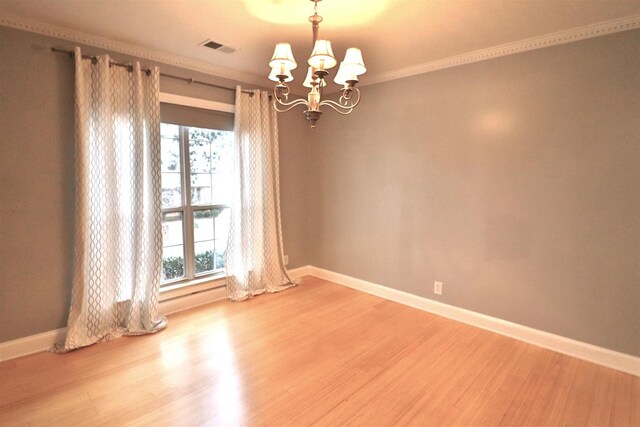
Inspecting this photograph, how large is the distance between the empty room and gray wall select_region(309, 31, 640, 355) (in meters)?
0.02

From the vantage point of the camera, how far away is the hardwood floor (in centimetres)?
189

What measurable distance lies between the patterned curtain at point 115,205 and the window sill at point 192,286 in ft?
0.82

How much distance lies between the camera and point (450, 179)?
314cm

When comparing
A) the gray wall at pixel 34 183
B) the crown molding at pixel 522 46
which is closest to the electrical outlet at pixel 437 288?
the crown molding at pixel 522 46

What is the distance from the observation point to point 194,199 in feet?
11.4

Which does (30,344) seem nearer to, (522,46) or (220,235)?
(220,235)

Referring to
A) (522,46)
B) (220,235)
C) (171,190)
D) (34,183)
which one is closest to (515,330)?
(522,46)

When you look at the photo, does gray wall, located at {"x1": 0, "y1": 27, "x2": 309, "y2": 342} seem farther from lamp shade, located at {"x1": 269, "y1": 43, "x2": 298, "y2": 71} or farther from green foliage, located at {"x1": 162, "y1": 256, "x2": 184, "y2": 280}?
lamp shade, located at {"x1": 269, "y1": 43, "x2": 298, "y2": 71}

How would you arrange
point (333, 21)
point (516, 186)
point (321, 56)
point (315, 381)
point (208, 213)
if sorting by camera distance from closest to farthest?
point (321, 56), point (315, 381), point (333, 21), point (516, 186), point (208, 213)

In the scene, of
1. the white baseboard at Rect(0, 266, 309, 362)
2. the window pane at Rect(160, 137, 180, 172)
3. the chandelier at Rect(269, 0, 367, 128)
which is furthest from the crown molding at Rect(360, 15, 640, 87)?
the white baseboard at Rect(0, 266, 309, 362)

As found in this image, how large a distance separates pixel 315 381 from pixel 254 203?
7.02 feet

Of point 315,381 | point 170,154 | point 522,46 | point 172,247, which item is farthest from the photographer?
point 172,247

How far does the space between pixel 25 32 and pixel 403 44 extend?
294 cm

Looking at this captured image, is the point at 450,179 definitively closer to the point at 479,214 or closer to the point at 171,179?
the point at 479,214
